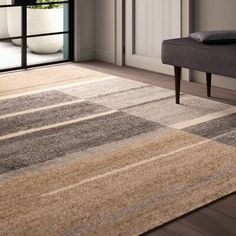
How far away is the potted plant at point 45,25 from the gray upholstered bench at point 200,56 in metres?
1.67

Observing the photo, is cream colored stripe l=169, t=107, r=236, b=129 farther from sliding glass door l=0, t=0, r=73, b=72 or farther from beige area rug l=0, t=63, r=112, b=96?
sliding glass door l=0, t=0, r=73, b=72

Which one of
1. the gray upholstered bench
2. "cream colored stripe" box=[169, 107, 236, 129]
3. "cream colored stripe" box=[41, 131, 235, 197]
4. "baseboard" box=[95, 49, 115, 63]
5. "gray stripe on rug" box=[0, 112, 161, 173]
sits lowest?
"cream colored stripe" box=[41, 131, 235, 197]

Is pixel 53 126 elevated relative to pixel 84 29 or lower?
lower

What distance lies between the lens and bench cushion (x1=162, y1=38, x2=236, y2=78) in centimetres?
→ 338

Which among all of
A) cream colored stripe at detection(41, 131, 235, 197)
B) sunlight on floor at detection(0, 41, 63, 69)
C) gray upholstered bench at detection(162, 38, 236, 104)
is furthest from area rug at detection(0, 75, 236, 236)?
sunlight on floor at detection(0, 41, 63, 69)

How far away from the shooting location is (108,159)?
284 cm

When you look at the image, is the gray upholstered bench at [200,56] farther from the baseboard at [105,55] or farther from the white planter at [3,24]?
the white planter at [3,24]

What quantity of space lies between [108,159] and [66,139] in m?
0.39

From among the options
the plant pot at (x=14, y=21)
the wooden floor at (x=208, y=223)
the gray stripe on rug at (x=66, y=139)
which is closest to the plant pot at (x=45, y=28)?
the plant pot at (x=14, y=21)

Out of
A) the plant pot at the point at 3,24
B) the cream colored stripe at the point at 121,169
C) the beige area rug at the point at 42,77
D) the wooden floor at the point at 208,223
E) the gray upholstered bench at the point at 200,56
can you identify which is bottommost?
the wooden floor at the point at 208,223

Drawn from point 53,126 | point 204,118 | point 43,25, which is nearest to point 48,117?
point 53,126

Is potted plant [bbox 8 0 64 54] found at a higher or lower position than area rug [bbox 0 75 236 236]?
higher

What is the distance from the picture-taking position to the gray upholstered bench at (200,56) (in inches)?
133

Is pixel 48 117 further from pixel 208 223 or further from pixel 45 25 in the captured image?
pixel 45 25
